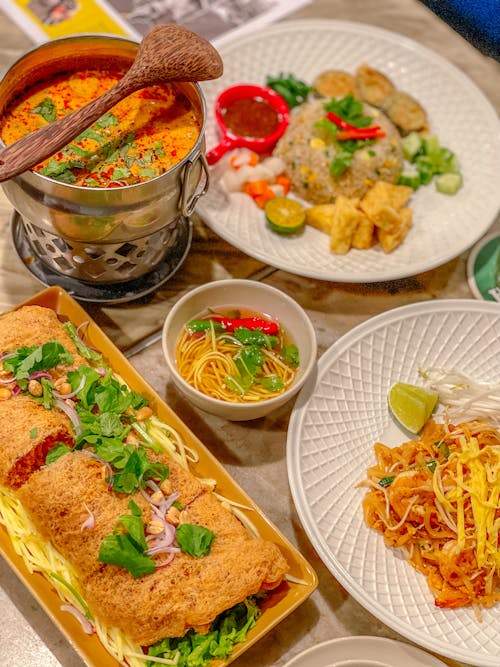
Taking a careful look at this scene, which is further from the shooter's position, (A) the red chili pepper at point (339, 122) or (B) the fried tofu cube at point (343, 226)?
(A) the red chili pepper at point (339, 122)

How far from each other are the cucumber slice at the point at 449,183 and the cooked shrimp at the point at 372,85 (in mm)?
389

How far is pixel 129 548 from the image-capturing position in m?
1.60

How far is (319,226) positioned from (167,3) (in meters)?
1.24

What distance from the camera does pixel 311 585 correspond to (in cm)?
169

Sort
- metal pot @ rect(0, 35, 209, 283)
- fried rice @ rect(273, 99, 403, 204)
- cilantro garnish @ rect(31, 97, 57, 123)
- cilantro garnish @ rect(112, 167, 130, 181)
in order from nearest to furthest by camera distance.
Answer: metal pot @ rect(0, 35, 209, 283) → cilantro garnish @ rect(112, 167, 130, 181) → cilantro garnish @ rect(31, 97, 57, 123) → fried rice @ rect(273, 99, 403, 204)

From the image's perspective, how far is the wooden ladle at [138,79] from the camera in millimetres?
1757

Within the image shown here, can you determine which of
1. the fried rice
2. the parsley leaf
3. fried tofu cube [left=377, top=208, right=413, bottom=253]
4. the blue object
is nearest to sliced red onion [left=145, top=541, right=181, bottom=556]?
the parsley leaf

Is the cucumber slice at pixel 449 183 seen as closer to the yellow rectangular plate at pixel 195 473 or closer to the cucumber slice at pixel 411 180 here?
the cucumber slice at pixel 411 180

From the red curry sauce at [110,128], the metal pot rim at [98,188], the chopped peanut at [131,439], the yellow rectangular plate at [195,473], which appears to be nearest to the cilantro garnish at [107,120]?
the red curry sauce at [110,128]

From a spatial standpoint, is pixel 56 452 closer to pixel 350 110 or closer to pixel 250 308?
pixel 250 308

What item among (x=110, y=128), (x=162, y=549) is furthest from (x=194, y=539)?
(x=110, y=128)

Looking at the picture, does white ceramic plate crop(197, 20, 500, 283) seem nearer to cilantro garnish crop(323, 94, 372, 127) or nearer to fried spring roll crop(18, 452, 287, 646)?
cilantro garnish crop(323, 94, 372, 127)

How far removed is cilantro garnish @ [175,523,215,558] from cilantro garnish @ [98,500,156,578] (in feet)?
0.27

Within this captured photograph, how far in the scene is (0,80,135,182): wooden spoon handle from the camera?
68.6 inches
